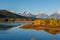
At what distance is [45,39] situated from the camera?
1166 inches

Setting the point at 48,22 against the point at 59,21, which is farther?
the point at 48,22

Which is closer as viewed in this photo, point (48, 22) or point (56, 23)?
point (56, 23)

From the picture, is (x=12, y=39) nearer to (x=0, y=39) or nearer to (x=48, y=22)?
(x=0, y=39)

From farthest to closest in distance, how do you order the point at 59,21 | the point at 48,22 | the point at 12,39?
1. the point at 48,22
2. the point at 59,21
3. the point at 12,39

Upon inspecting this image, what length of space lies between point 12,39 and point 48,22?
35.5 m

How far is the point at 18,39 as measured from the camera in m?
29.6

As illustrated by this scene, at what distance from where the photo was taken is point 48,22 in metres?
63.8

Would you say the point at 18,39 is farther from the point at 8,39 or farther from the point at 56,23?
the point at 56,23

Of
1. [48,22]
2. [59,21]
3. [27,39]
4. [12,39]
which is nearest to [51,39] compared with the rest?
[27,39]

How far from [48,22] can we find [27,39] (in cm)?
3475

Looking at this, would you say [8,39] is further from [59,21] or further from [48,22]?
[48,22]

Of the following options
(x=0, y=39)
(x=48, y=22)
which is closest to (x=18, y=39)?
(x=0, y=39)

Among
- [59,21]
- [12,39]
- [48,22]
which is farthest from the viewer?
[48,22]

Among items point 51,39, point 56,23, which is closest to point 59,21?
point 56,23
